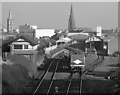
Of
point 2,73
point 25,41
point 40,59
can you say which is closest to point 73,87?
point 2,73

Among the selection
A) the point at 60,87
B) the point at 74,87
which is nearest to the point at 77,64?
the point at 74,87

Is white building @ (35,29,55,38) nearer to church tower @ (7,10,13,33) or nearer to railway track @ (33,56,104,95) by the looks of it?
church tower @ (7,10,13,33)

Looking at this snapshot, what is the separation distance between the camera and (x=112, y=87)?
34.3 feet

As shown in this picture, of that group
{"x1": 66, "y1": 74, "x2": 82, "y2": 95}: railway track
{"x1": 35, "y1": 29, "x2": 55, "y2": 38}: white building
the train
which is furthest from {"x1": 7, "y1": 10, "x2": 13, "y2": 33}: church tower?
{"x1": 66, "y1": 74, "x2": 82, "y2": 95}: railway track

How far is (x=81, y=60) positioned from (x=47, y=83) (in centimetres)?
529

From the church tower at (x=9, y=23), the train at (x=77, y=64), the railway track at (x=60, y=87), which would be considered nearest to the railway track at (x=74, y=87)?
the railway track at (x=60, y=87)

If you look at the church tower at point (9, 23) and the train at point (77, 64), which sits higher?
the church tower at point (9, 23)

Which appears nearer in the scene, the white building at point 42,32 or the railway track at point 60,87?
the railway track at point 60,87

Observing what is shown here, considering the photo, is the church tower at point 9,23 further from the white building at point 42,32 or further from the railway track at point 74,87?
the railway track at point 74,87

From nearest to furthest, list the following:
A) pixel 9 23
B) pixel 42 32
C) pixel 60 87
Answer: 1. pixel 60 87
2. pixel 9 23
3. pixel 42 32

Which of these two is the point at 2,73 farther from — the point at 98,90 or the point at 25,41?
the point at 25,41

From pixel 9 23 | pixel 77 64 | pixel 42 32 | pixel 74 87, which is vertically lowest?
pixel 74 87

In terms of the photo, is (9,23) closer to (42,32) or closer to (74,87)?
(42,32)

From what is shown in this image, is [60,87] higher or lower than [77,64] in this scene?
lower
